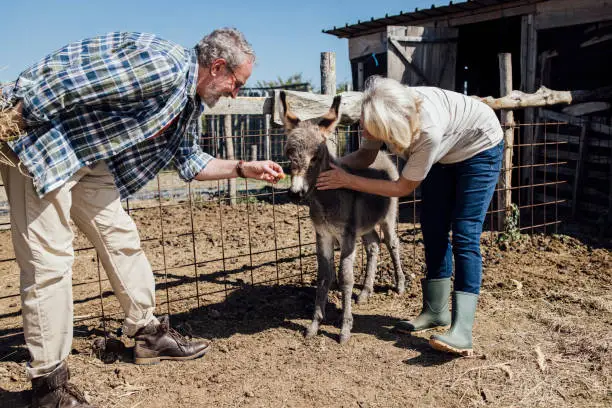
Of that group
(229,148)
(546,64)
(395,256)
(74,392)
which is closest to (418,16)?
(546,64)

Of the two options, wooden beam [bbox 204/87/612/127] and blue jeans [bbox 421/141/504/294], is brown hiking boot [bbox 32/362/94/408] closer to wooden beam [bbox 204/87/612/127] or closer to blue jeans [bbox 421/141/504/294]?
wooden beam [bbox 204/87/612/127]

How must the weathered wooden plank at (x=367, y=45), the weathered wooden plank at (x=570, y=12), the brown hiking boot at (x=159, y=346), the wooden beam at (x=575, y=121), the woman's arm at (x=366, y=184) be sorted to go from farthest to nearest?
the weathered wooden plank at (x=367, y=45) → the wooden beam at (x=575, y=121) → the weathered wooden plank at (x=570, y=12) → the brown hiking boot at (x=159, y=346) → the woman's arm at (x=366, y=184)

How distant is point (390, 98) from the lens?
10.8 feet

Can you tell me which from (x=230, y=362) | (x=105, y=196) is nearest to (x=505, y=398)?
(x=230, y=362)

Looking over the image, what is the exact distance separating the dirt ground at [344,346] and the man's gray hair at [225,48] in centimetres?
171

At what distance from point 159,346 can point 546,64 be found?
8.52 meters

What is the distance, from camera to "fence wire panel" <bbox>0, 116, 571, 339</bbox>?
4953 millimetres

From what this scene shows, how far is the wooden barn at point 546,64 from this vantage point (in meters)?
8.50

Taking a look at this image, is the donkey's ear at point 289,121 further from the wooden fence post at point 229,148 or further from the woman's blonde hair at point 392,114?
the wooden fence post at point 229,148

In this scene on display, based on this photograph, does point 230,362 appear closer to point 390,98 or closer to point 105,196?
point 105,196

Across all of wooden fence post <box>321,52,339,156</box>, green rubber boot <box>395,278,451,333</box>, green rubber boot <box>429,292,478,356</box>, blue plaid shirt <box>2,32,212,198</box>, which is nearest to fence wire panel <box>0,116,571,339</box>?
wooden fence post <box>321,52,339,156</box>

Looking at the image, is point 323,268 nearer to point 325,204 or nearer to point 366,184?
point 325,204

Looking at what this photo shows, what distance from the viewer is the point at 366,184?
3.81m

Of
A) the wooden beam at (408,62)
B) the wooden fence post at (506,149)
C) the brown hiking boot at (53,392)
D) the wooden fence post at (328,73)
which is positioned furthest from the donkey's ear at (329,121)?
the wooden beam at (408,62)
